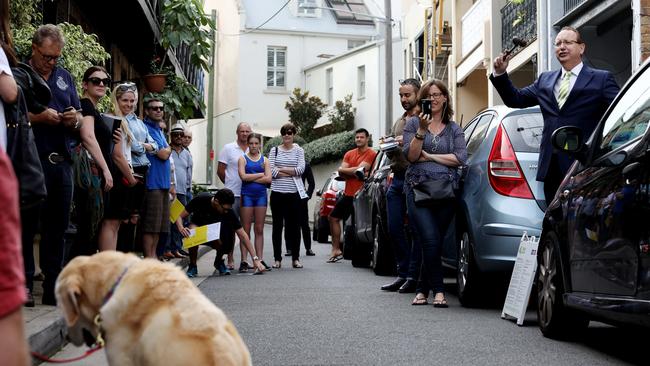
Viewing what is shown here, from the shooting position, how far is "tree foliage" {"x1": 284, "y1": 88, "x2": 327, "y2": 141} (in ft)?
149

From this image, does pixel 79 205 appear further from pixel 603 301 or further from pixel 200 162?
pixel 200 162

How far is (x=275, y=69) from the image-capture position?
49.4 m

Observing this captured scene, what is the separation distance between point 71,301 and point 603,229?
3353mm

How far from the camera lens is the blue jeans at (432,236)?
8578 millimetres

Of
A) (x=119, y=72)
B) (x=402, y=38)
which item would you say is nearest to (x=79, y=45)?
(x=119, y=72)

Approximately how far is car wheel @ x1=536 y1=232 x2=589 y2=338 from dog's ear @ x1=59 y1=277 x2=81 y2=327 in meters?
3.97

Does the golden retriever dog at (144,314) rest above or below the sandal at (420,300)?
above

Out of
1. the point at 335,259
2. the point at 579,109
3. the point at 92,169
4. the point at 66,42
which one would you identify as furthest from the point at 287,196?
the point at 579,109

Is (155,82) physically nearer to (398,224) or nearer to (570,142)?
(398,224)

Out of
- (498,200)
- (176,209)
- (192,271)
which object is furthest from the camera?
(176,209)

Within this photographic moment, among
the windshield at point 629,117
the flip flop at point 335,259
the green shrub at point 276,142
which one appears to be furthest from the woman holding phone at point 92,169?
the green shrub at point 276,142

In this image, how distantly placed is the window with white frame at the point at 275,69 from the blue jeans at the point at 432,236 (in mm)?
40810

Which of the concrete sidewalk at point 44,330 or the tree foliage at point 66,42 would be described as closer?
the concrete sidewalk at point 44,330

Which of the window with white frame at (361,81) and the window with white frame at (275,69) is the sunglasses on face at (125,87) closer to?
the window with white frame at (361,81)
